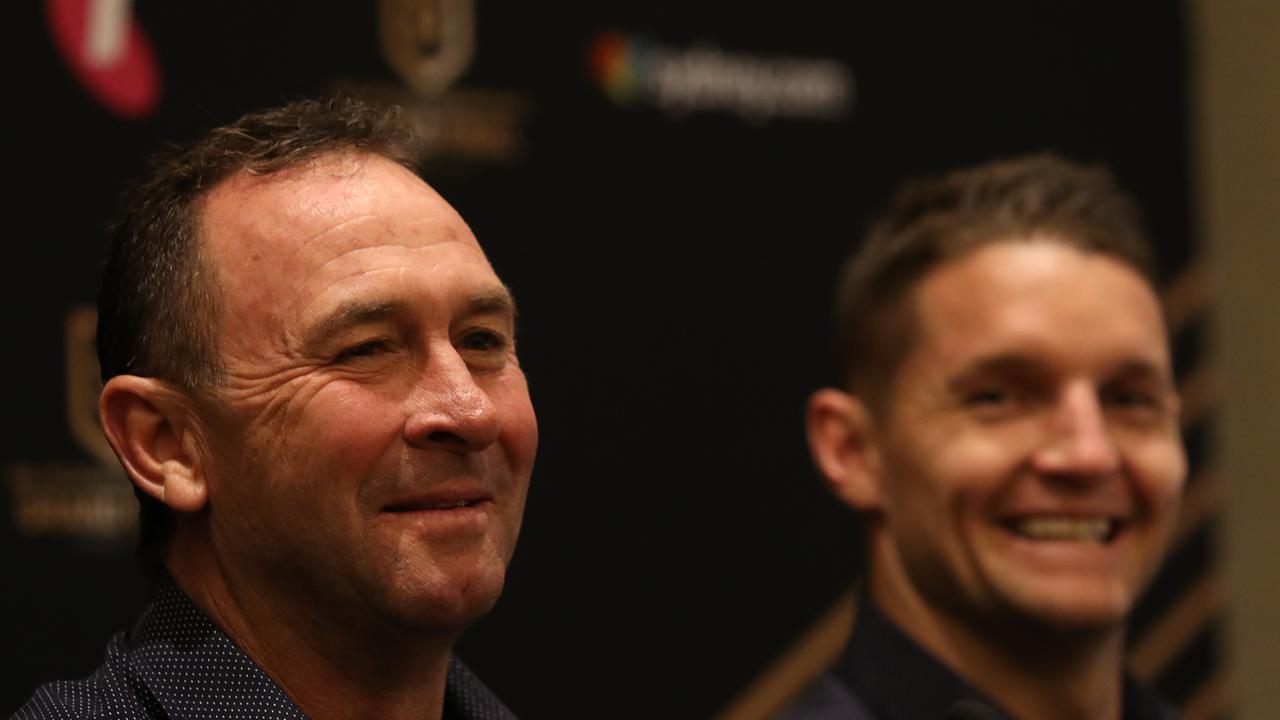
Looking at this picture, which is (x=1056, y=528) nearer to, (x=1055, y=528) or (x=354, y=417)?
(x=1055, y=528)

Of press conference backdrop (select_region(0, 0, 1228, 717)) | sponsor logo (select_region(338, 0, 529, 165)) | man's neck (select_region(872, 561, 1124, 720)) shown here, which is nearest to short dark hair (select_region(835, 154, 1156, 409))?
man's neck (select_region(872, 561, 1124, 720))

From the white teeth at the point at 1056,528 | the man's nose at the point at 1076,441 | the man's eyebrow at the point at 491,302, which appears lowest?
the white teeth at the point at 1056,528

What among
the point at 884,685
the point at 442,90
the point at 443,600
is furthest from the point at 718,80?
the point at 443,600

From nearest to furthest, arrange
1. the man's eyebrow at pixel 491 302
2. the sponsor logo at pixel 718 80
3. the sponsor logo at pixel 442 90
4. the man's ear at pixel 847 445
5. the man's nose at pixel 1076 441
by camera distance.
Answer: the man's eyebrow at pixel 491 302
the man's nose at pixel 1076 441
the man's ear at pixel 847 445
the sponsor logo at pixel 442 90
the sponsor logo at pixel 718 80

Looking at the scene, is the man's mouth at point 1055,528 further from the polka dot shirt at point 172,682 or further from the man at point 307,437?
the polka dot shirt at point 172,682

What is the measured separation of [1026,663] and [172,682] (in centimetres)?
112

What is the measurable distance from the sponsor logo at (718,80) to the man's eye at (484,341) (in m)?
1.26

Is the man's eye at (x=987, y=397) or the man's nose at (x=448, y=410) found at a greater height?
the man's nose at (x=448, y=410)

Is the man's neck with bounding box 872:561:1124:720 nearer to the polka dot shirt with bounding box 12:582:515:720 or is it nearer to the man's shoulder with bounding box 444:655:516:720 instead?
the man's shoulder with bounding box 444:655:516:720

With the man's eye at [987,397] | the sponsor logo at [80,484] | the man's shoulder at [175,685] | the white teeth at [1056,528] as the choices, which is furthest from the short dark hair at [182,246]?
the white teeth at [1056,528]

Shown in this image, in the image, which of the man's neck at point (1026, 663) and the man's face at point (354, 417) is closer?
the man's face at point (354, 417)

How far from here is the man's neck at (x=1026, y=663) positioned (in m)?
2.22

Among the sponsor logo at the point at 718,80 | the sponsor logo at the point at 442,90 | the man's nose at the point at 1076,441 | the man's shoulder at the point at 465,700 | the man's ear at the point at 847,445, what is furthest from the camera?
the sponsor logo at the point at 718,80

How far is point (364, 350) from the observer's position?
1.55 metres
